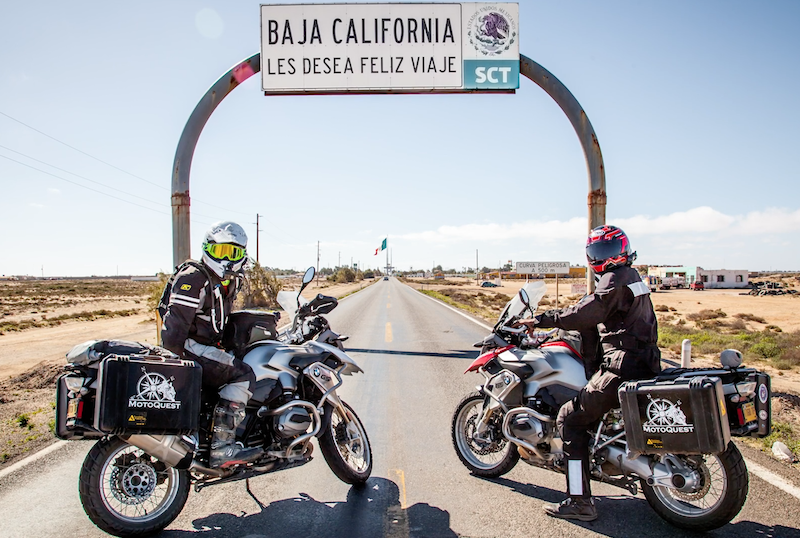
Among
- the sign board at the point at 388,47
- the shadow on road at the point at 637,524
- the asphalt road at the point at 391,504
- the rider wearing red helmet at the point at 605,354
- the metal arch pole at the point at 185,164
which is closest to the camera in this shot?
the shadow on road at the point at 637,524

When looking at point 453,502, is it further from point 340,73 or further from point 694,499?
point 340,73

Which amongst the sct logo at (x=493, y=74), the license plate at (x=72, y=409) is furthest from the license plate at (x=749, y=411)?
the sct logo at (x=493, y=74)

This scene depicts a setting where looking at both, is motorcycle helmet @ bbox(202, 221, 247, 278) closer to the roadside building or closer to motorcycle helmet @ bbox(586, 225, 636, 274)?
motorcycle helmet @ bbox(586, 225, 636, 274)

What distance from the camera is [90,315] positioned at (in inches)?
1161

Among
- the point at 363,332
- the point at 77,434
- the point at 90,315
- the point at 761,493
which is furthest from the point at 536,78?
the point at 90,315

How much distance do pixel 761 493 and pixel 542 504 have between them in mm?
1765

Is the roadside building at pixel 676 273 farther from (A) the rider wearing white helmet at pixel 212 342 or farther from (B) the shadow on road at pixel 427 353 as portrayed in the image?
(A) the rider wearing white helmet at pixel 212 342

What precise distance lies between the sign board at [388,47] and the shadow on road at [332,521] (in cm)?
736

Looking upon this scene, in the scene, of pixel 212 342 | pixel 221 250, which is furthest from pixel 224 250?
pixel 212 342

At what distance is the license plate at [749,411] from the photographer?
339cm

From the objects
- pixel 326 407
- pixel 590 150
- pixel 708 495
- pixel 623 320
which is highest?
pixel 590 150

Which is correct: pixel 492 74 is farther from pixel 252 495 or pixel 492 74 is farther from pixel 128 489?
pixel 128 489

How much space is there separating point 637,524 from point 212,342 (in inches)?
134

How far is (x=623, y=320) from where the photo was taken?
3.89 metres
